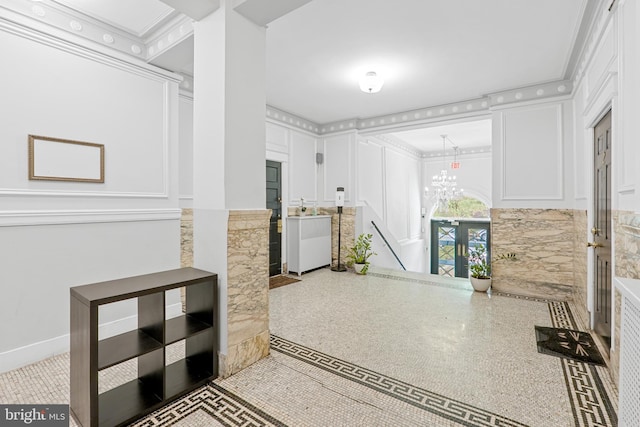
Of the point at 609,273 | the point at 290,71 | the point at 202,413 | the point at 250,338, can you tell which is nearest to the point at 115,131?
the point at 290,71

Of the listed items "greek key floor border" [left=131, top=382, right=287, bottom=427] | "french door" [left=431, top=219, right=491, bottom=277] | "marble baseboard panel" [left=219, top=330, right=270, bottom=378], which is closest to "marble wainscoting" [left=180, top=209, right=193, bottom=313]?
Result: "marble baseboard panel" [left=219, top=330, right=270, bottom=378]

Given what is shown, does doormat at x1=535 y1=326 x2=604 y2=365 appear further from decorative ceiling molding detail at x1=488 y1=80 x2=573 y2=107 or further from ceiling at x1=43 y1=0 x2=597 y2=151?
decorative ceiling molding detail at x1=488 y1=80 x2=573 y2=107

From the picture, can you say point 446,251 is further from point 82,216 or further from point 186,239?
point 82,216

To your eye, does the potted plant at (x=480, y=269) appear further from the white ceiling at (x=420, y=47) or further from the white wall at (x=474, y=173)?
the white wall at (x=474, y=173)

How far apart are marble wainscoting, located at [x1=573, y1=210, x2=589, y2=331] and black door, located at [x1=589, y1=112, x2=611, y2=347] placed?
347 millimetres

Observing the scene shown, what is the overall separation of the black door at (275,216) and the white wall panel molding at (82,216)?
6.74 ft

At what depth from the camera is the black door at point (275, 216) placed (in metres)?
5.32

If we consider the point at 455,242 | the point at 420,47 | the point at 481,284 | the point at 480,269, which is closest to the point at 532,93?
the point at 420,47

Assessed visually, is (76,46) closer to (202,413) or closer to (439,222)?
(202,413)

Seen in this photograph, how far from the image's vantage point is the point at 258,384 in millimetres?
2088

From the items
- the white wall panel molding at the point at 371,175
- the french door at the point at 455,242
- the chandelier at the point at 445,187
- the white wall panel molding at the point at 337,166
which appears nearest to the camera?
the white wall panel molding at the point at 337,166

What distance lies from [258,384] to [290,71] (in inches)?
135

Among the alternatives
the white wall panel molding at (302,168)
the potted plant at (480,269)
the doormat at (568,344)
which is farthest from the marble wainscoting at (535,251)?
the white wall panel molding at (302,168)

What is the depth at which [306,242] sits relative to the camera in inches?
218
